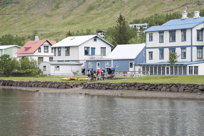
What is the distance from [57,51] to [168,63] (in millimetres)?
33617

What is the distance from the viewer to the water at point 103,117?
118ft

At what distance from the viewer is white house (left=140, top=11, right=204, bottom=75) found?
268ft

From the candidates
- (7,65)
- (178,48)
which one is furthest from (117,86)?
(7,65)

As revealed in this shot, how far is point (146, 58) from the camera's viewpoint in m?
91.2

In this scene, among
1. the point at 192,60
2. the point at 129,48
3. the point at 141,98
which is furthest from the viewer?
the point at 129,48

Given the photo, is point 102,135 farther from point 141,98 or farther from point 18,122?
point 141,98

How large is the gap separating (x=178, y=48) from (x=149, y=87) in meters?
25.8

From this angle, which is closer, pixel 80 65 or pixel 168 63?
pixel 168 63

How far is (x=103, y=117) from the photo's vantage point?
42.6m

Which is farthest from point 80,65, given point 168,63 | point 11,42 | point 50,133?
point 11,42

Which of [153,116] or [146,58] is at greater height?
[146,58]

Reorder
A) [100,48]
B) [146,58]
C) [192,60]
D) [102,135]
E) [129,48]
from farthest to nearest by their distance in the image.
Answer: [100,48] < [129,48] < [146,58] < [192,60] < [102,135]

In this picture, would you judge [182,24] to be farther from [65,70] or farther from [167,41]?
[65,70]

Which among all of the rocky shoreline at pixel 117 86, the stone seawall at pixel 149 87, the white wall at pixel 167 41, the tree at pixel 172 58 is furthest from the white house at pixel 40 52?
the stone seawall at pixel 149 87
